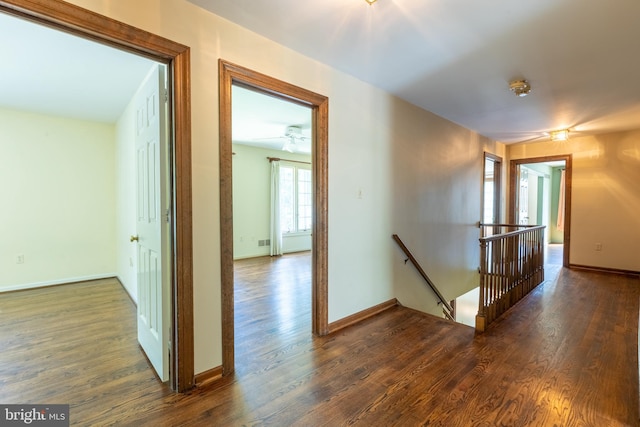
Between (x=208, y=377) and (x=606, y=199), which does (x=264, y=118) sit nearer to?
(x=208, y=377)

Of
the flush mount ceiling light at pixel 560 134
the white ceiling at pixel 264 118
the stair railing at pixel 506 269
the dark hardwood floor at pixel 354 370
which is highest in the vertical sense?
the white ceiling at pixel 264 118

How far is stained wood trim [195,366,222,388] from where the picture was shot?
6.20 ft

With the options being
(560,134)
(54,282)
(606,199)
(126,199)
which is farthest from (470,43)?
(54,282)

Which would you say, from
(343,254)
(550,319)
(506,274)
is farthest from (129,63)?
(550,319)

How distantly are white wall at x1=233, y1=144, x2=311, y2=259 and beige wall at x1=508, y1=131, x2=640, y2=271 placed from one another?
5737 millimetres

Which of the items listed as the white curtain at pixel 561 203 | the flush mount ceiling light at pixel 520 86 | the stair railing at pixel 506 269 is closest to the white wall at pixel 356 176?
the stair railing at pixel 506 269

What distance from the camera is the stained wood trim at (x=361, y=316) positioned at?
274 cm

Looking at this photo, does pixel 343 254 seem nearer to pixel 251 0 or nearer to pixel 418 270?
pixel 418 270

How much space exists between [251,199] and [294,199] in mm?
1183

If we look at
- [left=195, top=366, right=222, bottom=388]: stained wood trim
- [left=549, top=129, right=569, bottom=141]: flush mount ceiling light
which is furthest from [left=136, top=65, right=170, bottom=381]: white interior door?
[left=549, top=129, right=569, bottom=141]: flush mount ceiling light

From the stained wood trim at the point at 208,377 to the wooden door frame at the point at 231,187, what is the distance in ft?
0.14

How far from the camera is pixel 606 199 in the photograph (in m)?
5.03

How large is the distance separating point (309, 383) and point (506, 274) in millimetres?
2584

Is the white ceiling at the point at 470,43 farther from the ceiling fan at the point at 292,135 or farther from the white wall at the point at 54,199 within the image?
the white wall at the point at 54,199
